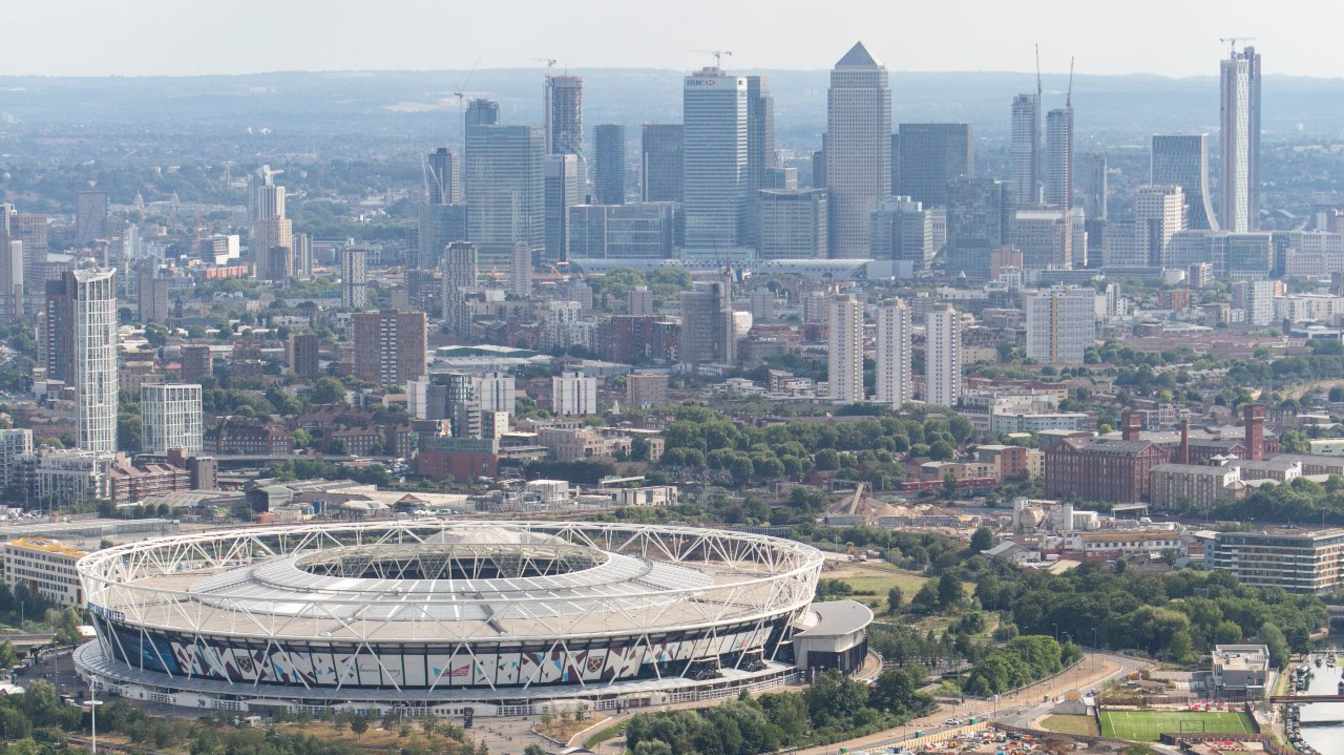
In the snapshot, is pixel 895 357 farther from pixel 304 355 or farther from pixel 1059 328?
pixel 304 355

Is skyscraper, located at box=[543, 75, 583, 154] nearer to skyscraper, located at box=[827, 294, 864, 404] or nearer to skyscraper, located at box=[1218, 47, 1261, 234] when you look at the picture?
skyscraper, located at box=[1218, 47, 1261, 234]

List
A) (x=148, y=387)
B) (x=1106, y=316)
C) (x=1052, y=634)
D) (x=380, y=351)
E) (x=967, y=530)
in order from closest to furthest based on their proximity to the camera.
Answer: (x=1052, y=634), (x=967, y=530), (x=148, y=387), (x=380, y=351), (x=1106, y=316)

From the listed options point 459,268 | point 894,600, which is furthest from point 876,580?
point 459,268

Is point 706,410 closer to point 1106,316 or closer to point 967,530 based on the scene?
point 967,530

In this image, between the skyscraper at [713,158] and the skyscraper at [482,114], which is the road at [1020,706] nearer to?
the skyscraper at [713,158]

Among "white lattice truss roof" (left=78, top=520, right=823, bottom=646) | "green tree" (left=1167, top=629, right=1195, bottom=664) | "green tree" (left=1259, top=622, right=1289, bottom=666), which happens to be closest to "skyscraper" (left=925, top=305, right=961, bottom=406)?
"white lattice truss roof" (left=78, top=520, right=823, bottom=646)

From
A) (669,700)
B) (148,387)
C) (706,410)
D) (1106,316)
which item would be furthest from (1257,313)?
(669,700)

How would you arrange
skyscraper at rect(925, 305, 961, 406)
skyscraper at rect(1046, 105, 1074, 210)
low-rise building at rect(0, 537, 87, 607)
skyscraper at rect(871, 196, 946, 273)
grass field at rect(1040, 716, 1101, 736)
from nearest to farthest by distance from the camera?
grass field at rect(1040, 716, 1101, 736), low-rise building at rect(0, 537, 87, 607), skyscraper at rect(925, 305, 961, 406), skyscraper at rect(871, 196, 946, 273), skyscraper at rect(1046, 105, 1074, 210)

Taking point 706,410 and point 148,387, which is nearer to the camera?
point 148,387
